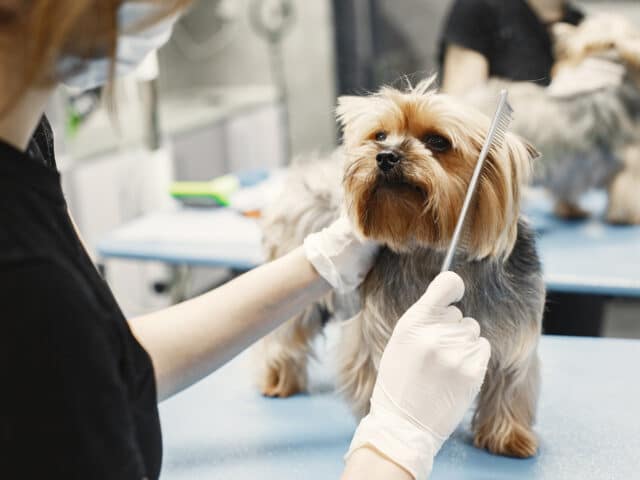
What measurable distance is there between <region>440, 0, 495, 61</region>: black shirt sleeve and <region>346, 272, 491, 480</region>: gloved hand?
1.42m

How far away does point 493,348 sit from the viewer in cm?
97

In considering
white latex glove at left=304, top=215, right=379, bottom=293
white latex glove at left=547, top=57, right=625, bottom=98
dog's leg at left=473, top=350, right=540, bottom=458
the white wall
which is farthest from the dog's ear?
the white wall

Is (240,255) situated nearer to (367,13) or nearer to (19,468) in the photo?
(19,468)

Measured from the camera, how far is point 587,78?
1.83m

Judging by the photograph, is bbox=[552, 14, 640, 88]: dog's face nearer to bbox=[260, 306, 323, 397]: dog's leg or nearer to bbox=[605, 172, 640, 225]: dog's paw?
bbox=[605, 172, 640, 225]: dog's paw

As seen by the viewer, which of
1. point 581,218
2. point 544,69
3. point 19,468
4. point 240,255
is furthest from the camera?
point 581,218

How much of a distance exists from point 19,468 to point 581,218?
1.74m

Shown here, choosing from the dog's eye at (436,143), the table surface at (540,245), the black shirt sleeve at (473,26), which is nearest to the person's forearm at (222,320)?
the dog's eye at (436,143)

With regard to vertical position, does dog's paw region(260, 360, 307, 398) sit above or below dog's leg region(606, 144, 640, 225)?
below

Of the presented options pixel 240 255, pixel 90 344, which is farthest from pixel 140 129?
pixel 90 344

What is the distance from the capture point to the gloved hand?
81 centimetres

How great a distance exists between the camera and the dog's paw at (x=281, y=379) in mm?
1213

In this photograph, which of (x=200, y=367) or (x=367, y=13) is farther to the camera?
(x=367, y=13)

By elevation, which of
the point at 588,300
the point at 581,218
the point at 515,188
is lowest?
the point at 588,300
